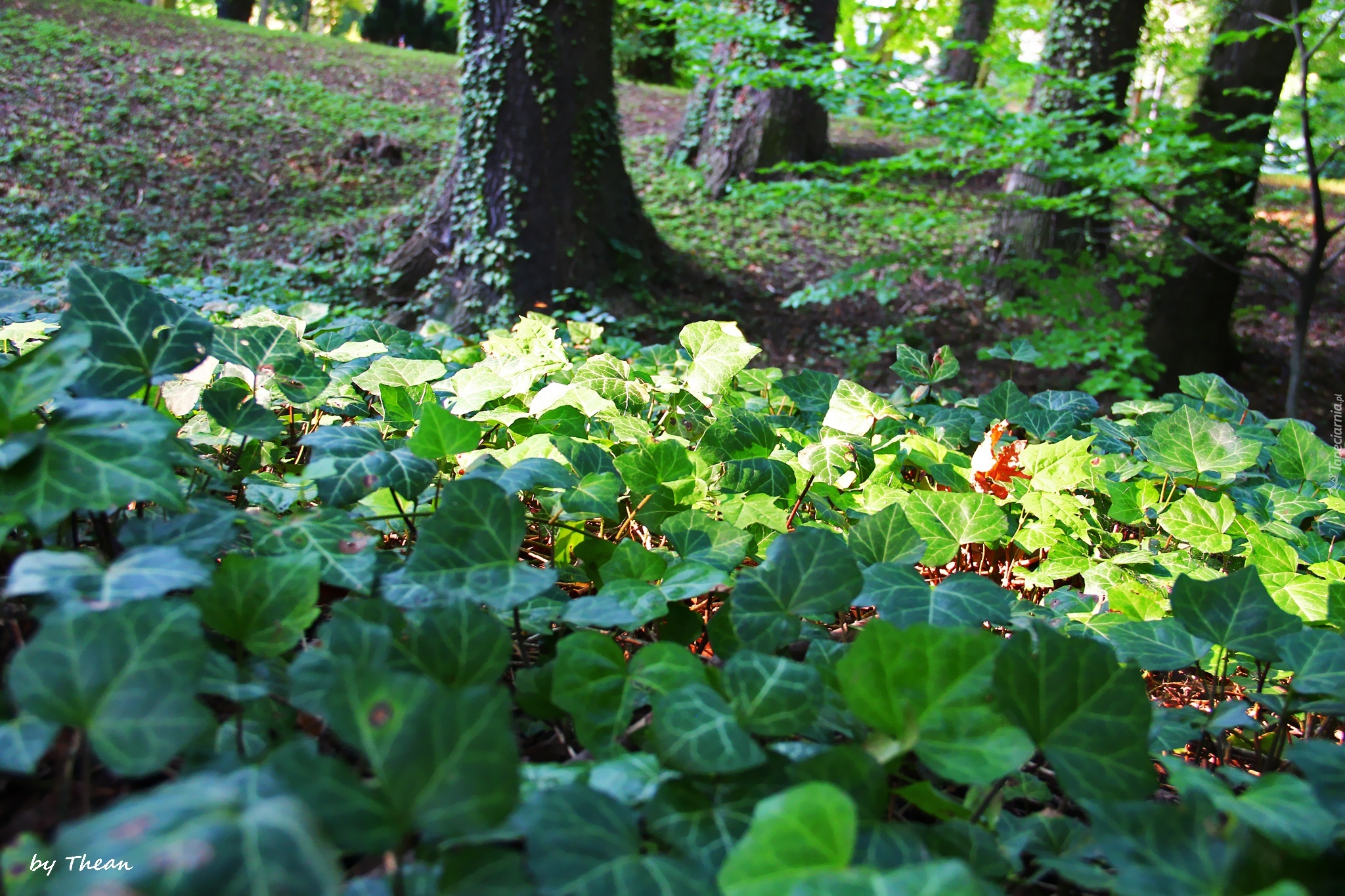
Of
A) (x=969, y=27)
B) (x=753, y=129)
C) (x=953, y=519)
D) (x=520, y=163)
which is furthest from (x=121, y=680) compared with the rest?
(x=969, y=27)

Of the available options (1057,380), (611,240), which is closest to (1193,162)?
(1057,380)

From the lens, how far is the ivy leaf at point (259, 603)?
2.50 ft

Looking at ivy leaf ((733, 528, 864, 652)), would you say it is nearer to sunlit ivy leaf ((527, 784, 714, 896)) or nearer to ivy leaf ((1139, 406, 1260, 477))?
sunlit ivy leaf ((527, 784, 714, 896))

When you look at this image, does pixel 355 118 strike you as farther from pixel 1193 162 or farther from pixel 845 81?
pixel 1193 162

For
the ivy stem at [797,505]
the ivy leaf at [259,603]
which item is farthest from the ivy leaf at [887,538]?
the ivy leaf at [259,603]

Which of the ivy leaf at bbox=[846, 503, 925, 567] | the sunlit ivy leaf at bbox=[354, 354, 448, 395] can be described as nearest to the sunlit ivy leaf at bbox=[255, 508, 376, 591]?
the sunlit ivy leaf at bbox=[354, 354, 448, 395]

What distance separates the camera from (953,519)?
1194 millimetres

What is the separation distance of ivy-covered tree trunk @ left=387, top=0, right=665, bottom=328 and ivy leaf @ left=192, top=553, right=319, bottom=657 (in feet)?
17.8

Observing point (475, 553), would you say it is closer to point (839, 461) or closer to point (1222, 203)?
point (839, 461)

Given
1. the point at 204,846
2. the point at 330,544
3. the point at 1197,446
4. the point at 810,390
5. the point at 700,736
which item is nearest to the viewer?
the point at 204,846

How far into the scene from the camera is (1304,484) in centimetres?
165

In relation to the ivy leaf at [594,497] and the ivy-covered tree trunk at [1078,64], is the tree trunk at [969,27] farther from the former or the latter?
the ivy leaf at [594,497]

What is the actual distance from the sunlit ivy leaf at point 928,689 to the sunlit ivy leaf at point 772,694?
35 mm

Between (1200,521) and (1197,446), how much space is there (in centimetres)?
22
